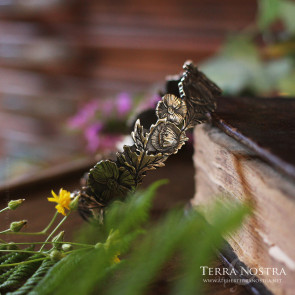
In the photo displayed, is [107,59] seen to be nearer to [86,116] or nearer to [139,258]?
[86,116]

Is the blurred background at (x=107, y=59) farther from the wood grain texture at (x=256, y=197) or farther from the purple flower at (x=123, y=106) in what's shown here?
the wood grain texture at (x=256, y=197)

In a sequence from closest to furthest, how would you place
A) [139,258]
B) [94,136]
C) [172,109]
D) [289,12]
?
[139,258] < [172,109] < [94,136] < [289,12]

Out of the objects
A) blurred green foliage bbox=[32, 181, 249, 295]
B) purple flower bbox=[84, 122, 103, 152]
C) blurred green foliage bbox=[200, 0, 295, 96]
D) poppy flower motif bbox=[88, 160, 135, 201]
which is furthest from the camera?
blurred green foliage bbox=[200, 0, 295, 96]

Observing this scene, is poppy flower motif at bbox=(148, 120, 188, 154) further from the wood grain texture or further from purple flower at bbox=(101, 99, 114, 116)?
purple flower at bbox=(101, 99, 114, 116)

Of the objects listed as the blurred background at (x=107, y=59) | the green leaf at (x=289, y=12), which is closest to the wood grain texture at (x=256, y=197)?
the blurred background at (x=107, y=59)

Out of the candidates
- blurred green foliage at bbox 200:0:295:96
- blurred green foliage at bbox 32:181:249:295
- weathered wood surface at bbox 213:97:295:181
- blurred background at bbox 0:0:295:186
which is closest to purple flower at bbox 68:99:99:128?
blurred background at bbox 0:0:295:186

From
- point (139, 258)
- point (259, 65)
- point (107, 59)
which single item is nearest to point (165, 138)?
point (139, 258)

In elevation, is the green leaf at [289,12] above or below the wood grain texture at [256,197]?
above
